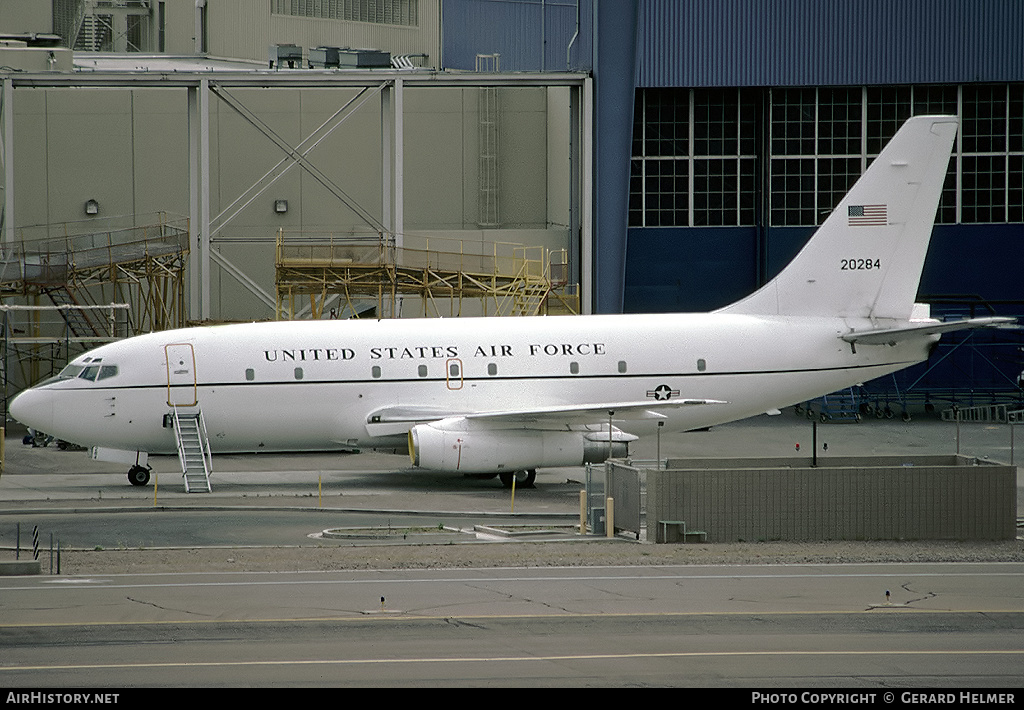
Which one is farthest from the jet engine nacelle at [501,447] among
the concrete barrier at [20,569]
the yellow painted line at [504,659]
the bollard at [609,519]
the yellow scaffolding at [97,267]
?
the yellow painted line at [504,659]

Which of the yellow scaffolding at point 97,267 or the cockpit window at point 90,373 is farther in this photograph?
the yellow scaffolding at point 97,267

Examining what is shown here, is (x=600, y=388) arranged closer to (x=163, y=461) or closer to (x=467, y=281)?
(x=467, y=281)

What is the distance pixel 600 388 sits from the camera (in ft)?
102

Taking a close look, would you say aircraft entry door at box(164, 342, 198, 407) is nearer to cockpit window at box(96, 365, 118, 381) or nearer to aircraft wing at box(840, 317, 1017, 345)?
cockpit window at box(96, 365, 118, 381)

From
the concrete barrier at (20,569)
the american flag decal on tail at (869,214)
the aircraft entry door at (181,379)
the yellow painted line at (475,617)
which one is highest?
the american flag decal on tail at (869,214)

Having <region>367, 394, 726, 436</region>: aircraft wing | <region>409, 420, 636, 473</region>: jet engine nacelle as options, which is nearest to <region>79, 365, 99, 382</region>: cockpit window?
<region>367, 394, 726, 436</region>: aircraft wing

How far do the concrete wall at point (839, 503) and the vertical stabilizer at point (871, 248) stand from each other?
422 inches

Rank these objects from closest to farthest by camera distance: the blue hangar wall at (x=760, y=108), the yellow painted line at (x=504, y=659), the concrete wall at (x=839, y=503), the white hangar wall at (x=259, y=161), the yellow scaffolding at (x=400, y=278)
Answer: the yellow painted line at (x=504, y=659) → the concrete wall at (x=839, y=503) → the yellow scaffolding at (x=400, y=278) → the blue hangar wall at (x=760, y=108) → the white hangar wall at (x=259, y=161)

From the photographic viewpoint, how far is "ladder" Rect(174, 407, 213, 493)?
2917 cm

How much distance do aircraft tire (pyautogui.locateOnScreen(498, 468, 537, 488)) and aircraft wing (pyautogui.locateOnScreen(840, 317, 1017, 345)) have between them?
8324mm

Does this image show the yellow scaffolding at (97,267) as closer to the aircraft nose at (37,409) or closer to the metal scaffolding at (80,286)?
the metal scaffolding at (80,286)

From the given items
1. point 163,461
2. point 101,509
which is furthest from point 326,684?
point 163,461

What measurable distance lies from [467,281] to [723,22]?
43.8 feet

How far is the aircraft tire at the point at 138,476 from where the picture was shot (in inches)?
1192
